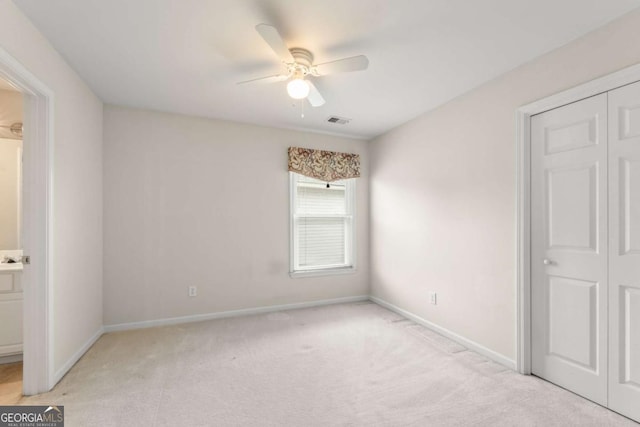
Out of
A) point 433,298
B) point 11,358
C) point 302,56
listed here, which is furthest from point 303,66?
point 11,358

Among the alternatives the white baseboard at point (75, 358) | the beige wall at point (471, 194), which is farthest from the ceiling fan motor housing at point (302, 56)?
the white baseboard at point (75, 358)

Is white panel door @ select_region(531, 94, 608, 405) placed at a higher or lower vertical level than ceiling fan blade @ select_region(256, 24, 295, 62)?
lower

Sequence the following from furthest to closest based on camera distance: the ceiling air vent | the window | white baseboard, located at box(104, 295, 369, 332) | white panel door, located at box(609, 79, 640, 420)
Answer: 1. the window
2. the ceiling air vent
3. white baseboard, located at box(104, 295, 369, 332)
4. white panel door, located at box(609, 79, 640, 420)

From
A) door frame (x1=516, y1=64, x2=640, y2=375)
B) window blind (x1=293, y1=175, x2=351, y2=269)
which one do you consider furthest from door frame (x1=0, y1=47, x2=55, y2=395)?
door frame (x1=516, y1=64, x2=640, y2=375)

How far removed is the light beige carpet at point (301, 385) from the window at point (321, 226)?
47.1 inches

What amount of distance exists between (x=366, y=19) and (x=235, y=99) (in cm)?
173

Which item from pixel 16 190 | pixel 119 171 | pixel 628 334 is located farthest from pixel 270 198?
pixel 628 334

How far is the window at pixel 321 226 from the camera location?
162 inches

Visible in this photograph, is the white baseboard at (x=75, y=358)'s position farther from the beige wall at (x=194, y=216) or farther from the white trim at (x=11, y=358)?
the white trim at (x=11, y=358)

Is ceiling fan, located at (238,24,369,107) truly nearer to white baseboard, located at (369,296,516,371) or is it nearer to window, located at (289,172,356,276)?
window, located at (289,172,356,276)

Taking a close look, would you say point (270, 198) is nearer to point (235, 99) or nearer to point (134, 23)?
point (235, 99)

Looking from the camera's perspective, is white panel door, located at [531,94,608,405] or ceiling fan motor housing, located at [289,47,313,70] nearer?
white panel door, located at [531,94,608,405]

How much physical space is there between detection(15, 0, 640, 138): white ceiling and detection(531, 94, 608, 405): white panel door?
0.66 m

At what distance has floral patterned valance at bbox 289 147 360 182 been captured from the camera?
158 inches
